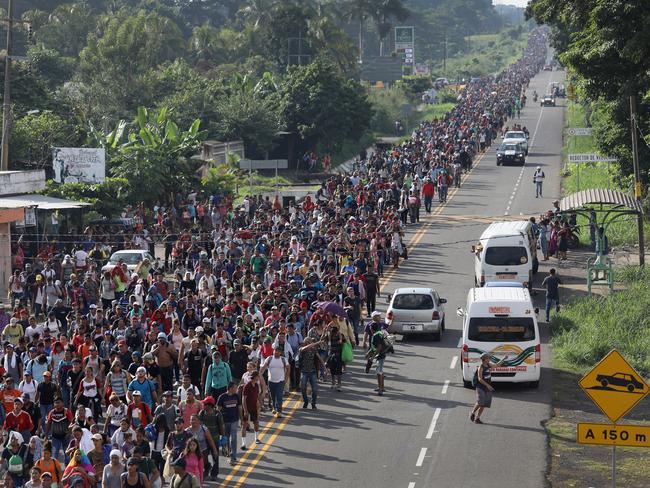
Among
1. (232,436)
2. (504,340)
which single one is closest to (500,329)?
(504,340)

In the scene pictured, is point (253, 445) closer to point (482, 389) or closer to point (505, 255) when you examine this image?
point (482, 389)

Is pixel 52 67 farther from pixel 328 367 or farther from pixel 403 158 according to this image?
pixel 328 367

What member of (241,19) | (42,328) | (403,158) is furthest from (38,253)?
(241,19)

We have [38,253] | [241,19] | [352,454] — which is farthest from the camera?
[241,19]

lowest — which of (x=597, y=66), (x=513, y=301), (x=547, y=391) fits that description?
(x=547, y=391)

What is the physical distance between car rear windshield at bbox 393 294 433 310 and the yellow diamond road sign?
45.9 ft

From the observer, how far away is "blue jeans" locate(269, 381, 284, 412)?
2438 centimetres

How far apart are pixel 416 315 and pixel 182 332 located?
21.3 ft

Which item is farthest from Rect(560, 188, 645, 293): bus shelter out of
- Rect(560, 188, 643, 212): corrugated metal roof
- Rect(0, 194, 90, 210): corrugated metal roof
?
Rect(0, 194, 90, 210): corrugated metal roof

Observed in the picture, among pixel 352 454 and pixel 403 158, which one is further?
pixel 403 158

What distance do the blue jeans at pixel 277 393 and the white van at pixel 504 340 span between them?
4086 mm

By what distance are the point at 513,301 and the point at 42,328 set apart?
9.62 metres

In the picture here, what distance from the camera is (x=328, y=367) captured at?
27141 mm

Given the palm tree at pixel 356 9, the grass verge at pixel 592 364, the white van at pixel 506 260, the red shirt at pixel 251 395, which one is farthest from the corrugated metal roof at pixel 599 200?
the palm tree at pixel 356 9
